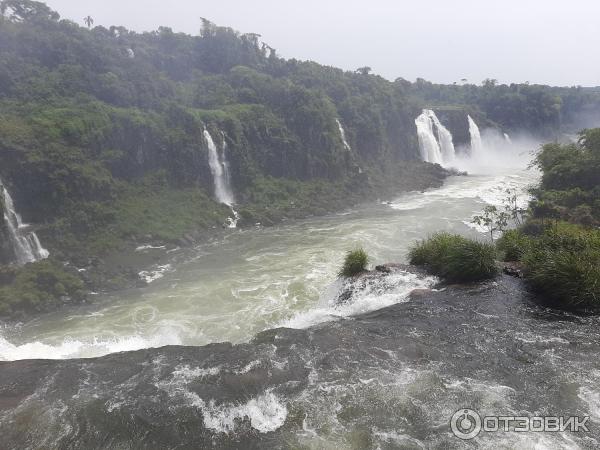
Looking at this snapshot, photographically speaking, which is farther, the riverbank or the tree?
the tree

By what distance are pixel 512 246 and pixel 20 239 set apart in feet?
90.6

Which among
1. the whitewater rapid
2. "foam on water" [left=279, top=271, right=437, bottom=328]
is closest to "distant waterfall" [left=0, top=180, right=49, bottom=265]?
the whitewater rapid

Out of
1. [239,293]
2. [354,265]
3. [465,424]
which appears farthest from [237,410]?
[239,293]

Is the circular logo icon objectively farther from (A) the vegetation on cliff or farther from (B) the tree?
(B) the tree

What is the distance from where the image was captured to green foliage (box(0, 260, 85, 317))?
71.2 ft

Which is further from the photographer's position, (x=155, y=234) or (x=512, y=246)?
(x=155, y=234)

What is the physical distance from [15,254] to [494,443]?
27.6 metres

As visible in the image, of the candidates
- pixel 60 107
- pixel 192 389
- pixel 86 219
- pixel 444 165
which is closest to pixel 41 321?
pixel 86 219

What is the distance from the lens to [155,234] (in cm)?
3359

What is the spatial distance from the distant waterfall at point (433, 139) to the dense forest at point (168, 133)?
7.01 feet

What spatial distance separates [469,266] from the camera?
16.0m

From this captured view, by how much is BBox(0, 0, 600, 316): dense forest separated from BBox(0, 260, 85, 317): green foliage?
150 inches

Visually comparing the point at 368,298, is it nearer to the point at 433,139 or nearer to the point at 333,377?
the point at 333,377

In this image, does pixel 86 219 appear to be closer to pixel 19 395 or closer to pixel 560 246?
pixel 19 395
